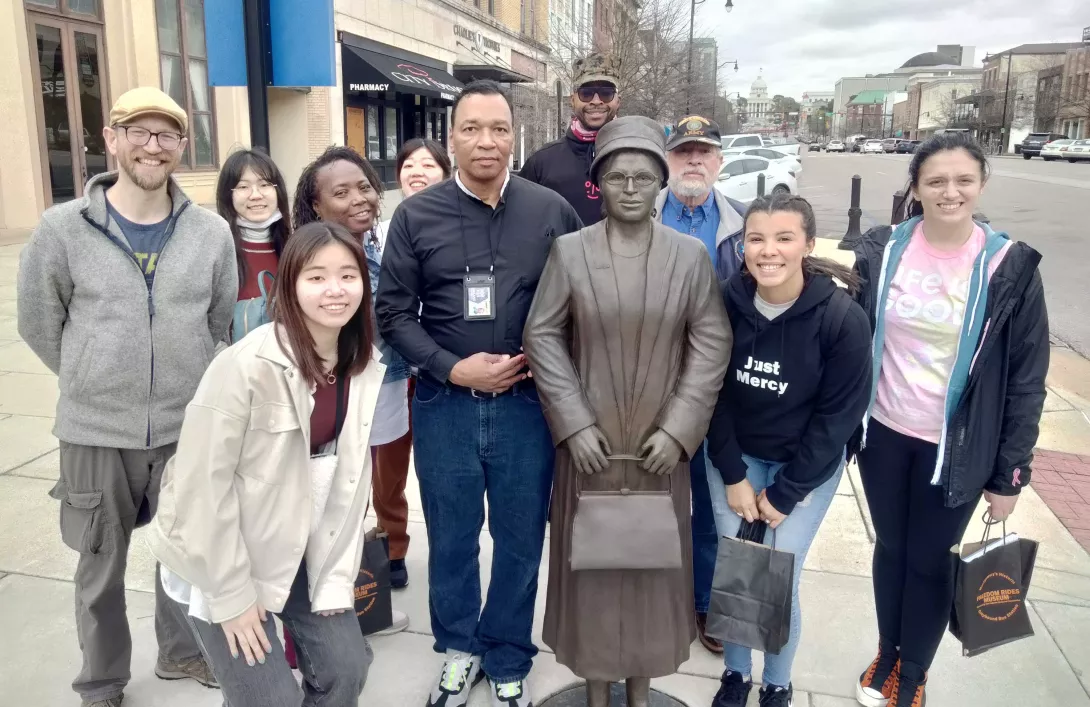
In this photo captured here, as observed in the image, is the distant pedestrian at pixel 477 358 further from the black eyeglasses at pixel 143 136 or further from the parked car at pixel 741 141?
the parked car at pixel 741 141

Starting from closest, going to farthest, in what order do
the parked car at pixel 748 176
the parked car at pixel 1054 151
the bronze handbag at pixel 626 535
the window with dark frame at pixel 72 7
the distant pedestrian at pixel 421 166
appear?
the bronze handbag at pixel 626 535 < the distant pedestrian at pixel 421 166 < the window with dark frame at pixel 72 7 < the parked car at pixel 748 176 < the parked car at pixel 1054 151

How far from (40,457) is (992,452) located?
5097mm

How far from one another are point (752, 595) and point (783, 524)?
10.1 inches

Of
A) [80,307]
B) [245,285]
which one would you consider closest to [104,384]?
[80,307]

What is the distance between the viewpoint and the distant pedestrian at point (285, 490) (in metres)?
2.07

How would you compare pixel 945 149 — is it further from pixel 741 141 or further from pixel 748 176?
pixel 741 141

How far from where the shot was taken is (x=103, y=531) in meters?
2.59

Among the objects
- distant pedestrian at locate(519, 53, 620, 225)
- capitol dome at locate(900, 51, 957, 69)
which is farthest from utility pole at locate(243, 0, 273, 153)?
capitol dome at locate(900, 51, 957, 69)

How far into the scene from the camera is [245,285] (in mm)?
3102

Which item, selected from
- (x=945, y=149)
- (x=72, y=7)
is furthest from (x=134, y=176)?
(x=72, y=7)

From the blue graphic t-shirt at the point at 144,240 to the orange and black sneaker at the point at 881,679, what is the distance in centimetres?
290

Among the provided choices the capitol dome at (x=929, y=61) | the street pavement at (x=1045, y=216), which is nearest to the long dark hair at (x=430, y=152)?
the street pavement at (x=1045, y=216)

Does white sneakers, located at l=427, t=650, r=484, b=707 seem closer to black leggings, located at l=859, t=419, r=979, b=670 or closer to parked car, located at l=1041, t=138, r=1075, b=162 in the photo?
black leggings, located at l=859, t=419, r=979, b=670

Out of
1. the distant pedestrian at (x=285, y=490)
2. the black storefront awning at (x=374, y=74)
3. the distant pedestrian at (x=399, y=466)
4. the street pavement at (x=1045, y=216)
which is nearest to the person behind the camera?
the distant pedestrian at (x=285, y=490)
